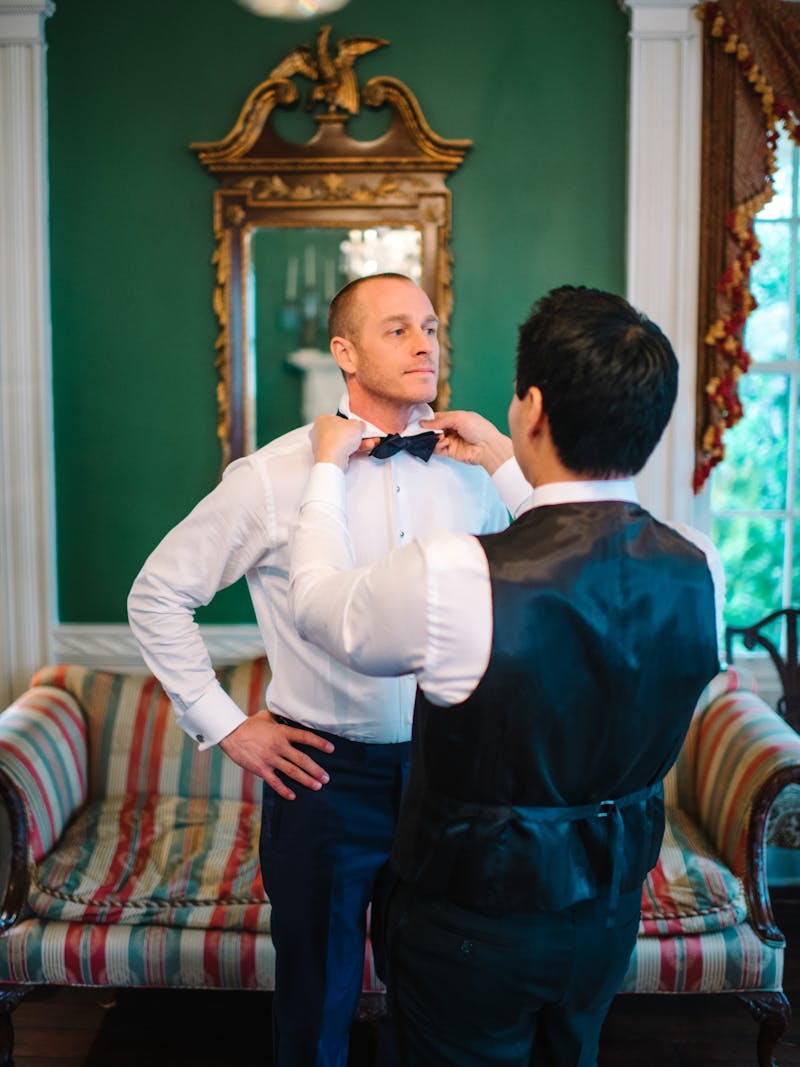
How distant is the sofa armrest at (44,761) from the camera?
260 centimetres

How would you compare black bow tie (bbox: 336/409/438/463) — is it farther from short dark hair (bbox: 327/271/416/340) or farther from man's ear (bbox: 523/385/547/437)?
man's ear (bbox: 523/385/547/437)

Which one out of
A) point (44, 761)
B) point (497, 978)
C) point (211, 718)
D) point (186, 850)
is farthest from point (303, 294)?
point (497, 978)

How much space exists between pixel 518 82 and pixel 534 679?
2698 millimetres

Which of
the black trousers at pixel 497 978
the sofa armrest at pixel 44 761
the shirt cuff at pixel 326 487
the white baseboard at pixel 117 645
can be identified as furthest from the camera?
the white baseboard at pixel 117 645

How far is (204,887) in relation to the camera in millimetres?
2564

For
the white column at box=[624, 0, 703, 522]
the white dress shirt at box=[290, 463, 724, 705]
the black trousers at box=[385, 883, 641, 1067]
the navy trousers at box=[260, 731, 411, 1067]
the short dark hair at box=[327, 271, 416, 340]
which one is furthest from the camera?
the white column at box=[624, 0, 703, 522]

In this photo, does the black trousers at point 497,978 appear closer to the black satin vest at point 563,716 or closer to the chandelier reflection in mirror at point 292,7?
the black satin vest at point 563,716

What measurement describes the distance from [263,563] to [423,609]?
775 millimetres

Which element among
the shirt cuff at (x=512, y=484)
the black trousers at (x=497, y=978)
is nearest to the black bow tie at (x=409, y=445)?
the shirt cuff at (x=512, y=484)

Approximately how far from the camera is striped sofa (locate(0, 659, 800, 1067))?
8.04 feet

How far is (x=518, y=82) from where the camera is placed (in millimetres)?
3238

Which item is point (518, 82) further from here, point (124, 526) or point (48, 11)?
point (124, 526)

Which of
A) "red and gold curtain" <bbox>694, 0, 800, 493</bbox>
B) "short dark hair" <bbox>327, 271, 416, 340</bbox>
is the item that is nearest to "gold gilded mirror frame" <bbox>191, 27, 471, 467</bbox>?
"red and gold curtain" <bbox>694, 0, 800, 493</bbox>

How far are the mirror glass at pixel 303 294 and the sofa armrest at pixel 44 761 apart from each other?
1073mm
